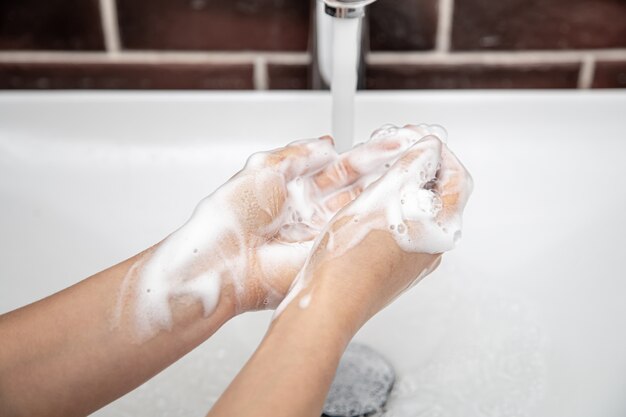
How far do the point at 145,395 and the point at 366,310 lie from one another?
21cm

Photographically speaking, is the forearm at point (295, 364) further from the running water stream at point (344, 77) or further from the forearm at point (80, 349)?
the running water stream at point (344, 77)

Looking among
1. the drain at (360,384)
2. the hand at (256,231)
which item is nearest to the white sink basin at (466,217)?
the drain at (360,384)

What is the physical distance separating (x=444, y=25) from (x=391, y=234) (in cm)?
31

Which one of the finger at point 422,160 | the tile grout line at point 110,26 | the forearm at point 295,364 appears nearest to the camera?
the forearm at point 295,364

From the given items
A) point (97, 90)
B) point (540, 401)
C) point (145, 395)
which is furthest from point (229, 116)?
point (540, 401)

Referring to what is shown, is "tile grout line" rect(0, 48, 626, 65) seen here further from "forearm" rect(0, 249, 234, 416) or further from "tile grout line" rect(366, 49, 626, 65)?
"forearm" rect(0, 249, 234, 416)

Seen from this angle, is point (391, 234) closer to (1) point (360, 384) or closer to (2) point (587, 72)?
(1) point (360, 384)

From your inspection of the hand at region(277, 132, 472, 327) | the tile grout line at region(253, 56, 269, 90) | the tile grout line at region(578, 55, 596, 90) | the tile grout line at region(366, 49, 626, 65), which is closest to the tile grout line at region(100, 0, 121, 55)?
the tile grout line at region(253, 56, 269, 90)

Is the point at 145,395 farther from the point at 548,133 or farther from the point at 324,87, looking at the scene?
the point at 548,133

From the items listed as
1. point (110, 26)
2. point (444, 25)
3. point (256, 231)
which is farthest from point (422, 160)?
point (110, 26)

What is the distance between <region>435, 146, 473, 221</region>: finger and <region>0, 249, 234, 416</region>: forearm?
0.63ft

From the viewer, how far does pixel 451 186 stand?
530 millimetres

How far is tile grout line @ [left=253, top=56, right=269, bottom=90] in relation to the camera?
2.51ft

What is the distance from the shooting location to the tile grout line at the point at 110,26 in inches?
28.9
